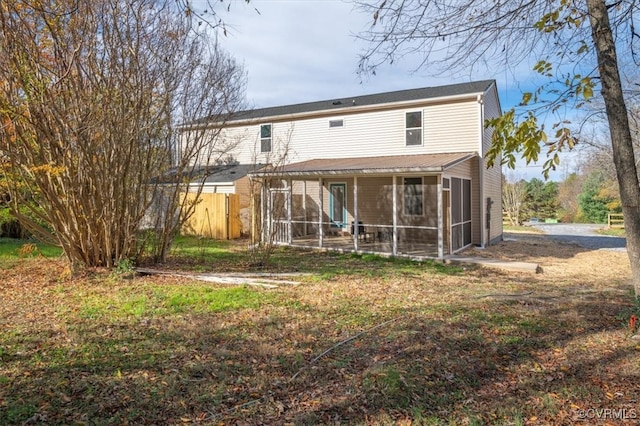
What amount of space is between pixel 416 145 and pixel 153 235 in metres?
9.31

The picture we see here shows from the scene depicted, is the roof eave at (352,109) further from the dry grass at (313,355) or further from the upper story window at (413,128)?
the dry grass at (313,355)

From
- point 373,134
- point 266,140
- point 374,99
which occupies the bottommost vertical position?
point 373,134

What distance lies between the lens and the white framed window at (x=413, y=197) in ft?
47.5

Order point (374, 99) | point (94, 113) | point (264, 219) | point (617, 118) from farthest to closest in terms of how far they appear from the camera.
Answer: point (374, 99)
point (264, 219)
point (94, 113)
point (617, 118)

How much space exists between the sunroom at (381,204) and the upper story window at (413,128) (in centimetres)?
77

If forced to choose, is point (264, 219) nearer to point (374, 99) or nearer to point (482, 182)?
point (374, 99)

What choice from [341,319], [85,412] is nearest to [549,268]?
[341,319]

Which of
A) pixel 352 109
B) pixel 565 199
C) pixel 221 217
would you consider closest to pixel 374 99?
pixel 352 109

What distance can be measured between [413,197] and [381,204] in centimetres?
150

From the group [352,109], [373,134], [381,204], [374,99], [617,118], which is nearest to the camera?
[617,118]

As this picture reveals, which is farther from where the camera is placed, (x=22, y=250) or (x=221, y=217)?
(x=221, y=217)

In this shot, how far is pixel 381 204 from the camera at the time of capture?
15758mm

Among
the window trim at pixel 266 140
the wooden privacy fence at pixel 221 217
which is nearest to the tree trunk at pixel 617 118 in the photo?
the wooden privacy fence at pixel 221 217

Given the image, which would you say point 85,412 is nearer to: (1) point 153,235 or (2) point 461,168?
(1) point 153,235
